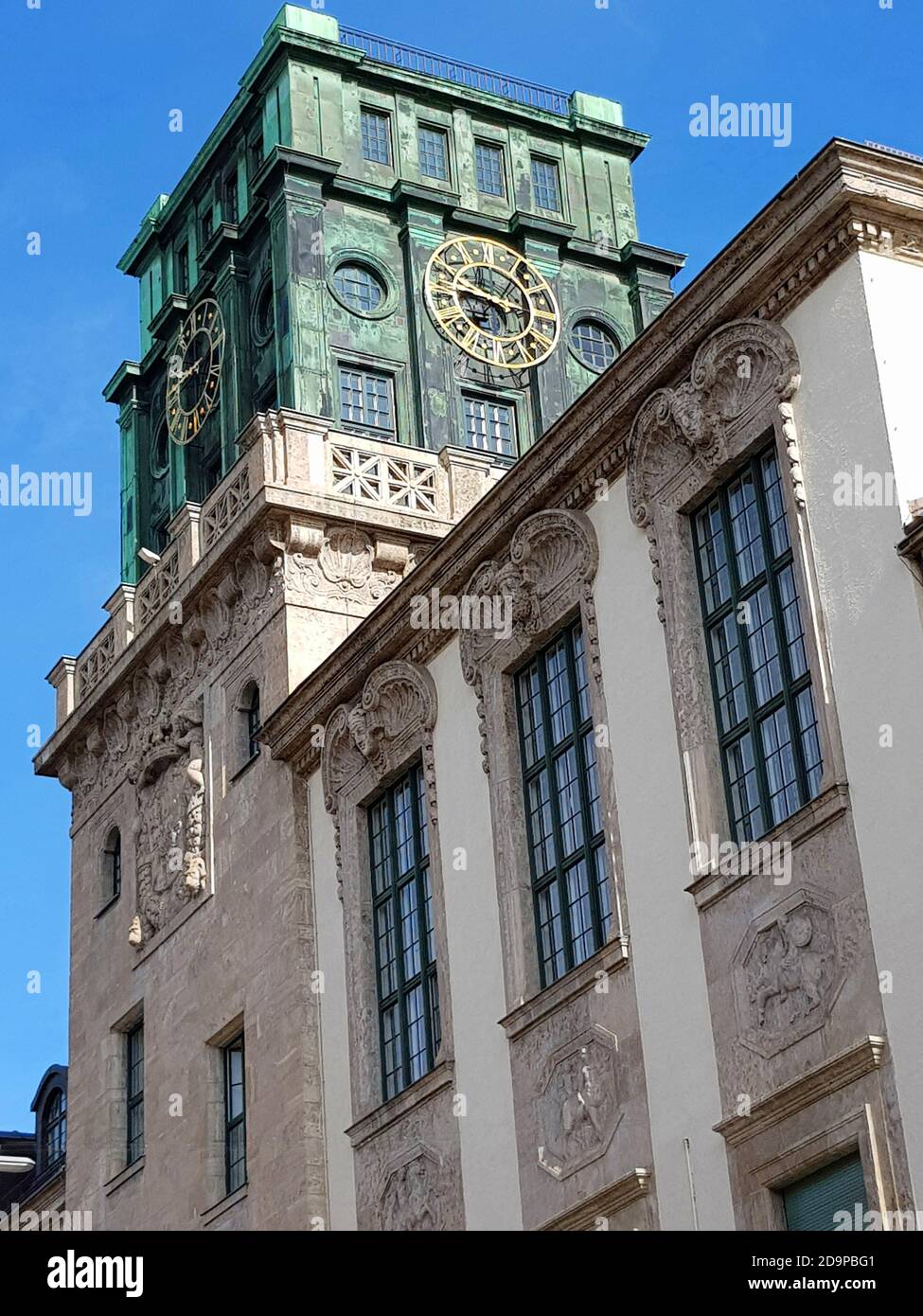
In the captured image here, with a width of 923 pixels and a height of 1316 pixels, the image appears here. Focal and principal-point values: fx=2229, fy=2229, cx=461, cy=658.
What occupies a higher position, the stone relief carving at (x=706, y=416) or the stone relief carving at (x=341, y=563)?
the stone relief carving at (x=341, y=563)

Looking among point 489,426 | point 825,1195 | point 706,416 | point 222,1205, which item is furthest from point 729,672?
point 489,426

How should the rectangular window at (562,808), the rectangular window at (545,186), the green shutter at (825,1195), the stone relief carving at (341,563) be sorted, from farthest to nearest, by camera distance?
1. the rectangular window at (545,186)
2. the stone relief carving at (341,563)
3. the rectangular window at (562,808)
4. the green shutter at (825,1195)

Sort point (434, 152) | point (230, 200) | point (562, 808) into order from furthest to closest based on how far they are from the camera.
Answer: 1. point (230, 200)
2. point (434, 152)
3. point (562, 808)

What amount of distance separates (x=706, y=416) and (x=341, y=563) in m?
12.0

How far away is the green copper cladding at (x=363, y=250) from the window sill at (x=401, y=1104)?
1546cm

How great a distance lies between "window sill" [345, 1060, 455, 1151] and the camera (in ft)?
89.7

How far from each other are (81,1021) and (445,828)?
43.1 ft

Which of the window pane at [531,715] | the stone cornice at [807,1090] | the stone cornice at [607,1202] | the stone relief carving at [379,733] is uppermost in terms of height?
the stone relief carving at [379,733]

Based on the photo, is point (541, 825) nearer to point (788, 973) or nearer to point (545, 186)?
point (788, 973)

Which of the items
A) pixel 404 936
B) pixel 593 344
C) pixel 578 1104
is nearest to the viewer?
pixel 578 1104

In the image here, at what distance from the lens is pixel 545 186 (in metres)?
47.2

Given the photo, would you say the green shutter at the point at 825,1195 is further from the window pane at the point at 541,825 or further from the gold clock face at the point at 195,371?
the gold clock face at the point at 195,371

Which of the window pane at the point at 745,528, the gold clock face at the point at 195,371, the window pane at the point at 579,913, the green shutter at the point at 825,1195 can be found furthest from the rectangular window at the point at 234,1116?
the gold clock face at the point at 195,371

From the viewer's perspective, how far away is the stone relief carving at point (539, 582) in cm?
2653
